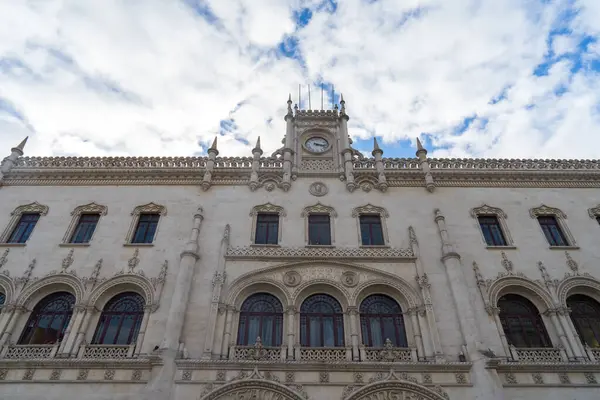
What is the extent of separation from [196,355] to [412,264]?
9930mm

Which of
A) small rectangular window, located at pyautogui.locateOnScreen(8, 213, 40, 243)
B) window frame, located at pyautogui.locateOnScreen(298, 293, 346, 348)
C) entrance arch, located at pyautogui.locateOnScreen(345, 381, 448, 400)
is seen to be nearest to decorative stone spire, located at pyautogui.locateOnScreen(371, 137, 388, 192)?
window frame, located at pyautogui.locateOnScreen(298, 293, 346, 348)

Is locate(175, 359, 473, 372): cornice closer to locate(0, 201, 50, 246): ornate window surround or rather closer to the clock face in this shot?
locate(0, 201, 50, 246): ornate window surround

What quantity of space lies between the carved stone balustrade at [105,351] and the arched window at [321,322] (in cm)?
683

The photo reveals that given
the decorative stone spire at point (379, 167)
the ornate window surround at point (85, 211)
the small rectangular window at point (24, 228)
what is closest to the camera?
the small rectangular window at point (24, 228)

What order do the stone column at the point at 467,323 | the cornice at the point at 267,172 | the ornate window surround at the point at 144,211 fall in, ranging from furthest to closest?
the cornice at the point at 267,172 → the ornate window surround at the point at 144,211 → the stone column at the point at 467,323

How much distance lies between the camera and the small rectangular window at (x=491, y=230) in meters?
18.9

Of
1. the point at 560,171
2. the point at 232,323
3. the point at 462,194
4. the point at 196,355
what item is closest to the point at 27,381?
the point at 196,355

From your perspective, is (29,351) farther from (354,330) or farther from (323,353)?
(354,330)

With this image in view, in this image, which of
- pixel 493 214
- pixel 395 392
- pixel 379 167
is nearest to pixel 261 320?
pixel 395 392

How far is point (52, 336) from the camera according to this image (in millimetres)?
16266

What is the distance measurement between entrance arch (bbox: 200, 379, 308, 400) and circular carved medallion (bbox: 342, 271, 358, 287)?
5096 mm

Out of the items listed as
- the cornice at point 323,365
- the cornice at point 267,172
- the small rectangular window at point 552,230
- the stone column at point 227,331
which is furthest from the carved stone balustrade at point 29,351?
the small rectangular window at point 552,230

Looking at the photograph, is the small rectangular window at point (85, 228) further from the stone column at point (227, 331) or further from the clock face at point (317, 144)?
the clock face at point (317, 144)

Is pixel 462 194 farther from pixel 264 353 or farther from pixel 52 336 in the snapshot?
pixel 52 336
